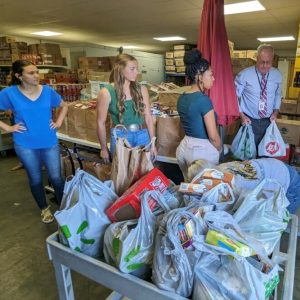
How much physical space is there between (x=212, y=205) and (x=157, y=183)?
0.92 feet

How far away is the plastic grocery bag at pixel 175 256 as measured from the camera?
812 millimetres

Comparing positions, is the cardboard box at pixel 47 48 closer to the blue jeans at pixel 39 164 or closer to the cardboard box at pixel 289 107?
the blue jeans at pixel 39 164

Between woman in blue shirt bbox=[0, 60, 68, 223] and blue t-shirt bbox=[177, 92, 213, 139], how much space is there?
120 cm

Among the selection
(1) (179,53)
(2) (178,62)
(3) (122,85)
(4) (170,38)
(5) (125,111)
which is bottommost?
(5) (125,111)

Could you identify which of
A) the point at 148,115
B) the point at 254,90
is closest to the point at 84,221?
the point at 148,115

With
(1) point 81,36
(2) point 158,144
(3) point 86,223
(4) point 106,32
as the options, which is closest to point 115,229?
(3) point 86,223

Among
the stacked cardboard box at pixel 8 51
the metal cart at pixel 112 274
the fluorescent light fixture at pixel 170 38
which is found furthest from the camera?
the fluorescent light fixture at pixel 170 38

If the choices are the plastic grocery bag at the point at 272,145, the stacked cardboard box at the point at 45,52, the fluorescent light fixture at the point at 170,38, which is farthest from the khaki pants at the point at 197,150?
the fluorescent light fixture at the point at 170,38

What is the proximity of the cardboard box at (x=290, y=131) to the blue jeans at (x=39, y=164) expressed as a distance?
2.09 meters

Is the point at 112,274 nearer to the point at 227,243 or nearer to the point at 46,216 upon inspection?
the point at 227,243

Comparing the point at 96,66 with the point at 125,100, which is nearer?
the point at 125,100

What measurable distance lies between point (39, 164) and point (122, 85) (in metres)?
1.06

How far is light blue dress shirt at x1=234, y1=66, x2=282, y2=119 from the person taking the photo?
2.41 metres

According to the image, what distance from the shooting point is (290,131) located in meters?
2.65
